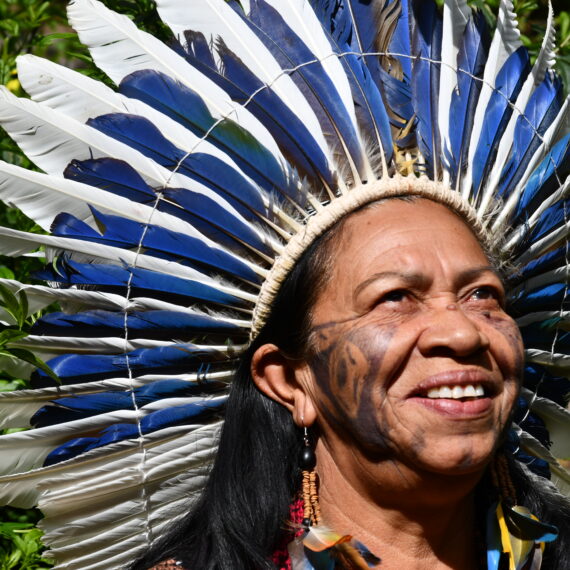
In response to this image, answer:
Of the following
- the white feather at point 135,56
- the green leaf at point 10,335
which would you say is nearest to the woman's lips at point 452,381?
the white feather at point 135,56

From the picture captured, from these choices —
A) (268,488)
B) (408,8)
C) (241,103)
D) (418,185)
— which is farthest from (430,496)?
(408,8)

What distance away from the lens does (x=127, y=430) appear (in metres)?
2.66

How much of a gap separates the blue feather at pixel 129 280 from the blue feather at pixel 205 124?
0.33 meters

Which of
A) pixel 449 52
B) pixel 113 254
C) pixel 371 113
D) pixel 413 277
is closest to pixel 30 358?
pixel 113 254

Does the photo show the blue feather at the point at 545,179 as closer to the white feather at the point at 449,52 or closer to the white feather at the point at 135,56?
the white feather at the point at 449,52

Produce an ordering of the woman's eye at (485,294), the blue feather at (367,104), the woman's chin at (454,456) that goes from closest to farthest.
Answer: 1. the woman's chin at (454,456)
2. the woman's eye at (485,294)
3. the blue feather at (367,104)

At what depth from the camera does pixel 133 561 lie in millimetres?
2846

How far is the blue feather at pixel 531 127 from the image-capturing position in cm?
279

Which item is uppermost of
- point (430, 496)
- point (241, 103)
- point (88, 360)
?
point (241, 103)

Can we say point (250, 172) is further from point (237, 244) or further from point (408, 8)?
point (408, 8)

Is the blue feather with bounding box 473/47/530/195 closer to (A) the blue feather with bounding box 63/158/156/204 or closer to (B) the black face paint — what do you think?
(B) the black face paint

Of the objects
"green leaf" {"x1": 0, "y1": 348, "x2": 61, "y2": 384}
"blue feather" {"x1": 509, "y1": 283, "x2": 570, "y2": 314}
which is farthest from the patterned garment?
"blue feather" {"x1": 509, "y1": 283, "x2": 570, "y2": 314}

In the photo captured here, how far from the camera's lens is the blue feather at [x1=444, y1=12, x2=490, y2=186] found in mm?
2709

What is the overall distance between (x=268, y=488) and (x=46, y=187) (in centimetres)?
99
